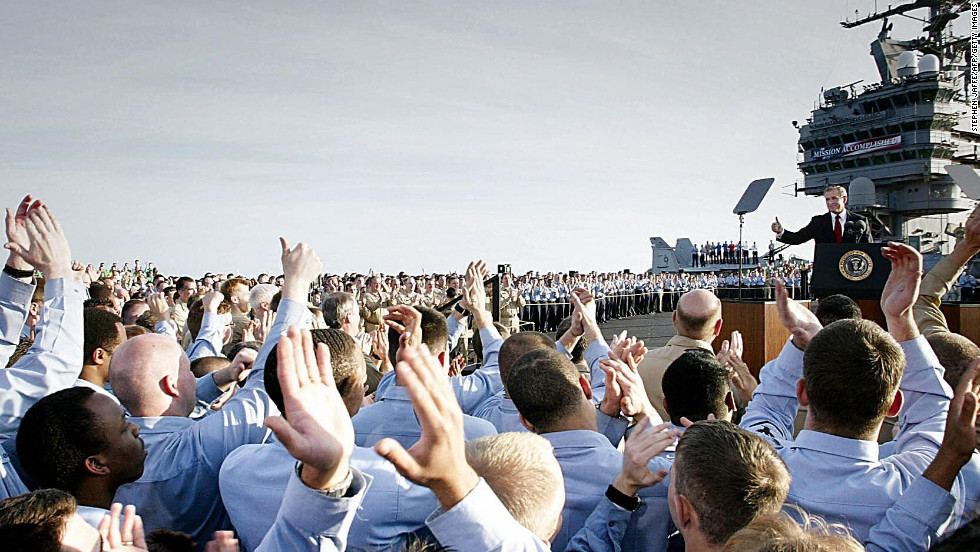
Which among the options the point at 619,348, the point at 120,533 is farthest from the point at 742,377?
the point at 120,533

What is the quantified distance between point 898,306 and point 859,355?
96 cm

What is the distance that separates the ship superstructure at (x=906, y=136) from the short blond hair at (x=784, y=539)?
34.7m

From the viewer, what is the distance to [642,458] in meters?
2.07

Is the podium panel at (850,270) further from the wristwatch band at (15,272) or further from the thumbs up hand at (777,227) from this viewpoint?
the wristwatch band at (15,272)

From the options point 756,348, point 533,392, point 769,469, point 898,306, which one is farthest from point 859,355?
point 756,348

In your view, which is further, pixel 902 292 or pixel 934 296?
pixel 934 296

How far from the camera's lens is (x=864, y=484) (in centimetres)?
222

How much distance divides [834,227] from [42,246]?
8302 mm

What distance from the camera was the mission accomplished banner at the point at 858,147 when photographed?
34625 millimetres

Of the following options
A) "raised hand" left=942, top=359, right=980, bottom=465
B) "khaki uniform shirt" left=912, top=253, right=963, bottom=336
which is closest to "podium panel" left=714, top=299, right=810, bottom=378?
"khaki uniform shirt" left=912, top=253, right=963, bottom=336

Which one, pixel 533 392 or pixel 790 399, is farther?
pixel 790 399

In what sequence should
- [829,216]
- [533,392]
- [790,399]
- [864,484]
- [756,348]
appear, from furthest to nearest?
[829,216] → [756,348] → [790,399] → [533,392] → [864,484]

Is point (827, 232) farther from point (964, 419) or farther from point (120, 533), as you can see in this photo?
point (120, 533)

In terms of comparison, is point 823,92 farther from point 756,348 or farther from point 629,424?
point 629,424
